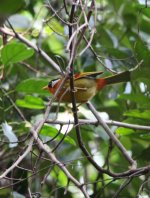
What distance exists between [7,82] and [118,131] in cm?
100

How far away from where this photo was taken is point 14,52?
6.40ft

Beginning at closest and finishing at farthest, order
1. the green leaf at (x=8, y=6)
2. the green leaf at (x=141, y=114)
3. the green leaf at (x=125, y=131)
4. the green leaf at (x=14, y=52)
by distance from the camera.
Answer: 1. the green leaf at (x=8, y=6)
2. the green leaf at (x=14, y=52)
3. the green leaf at (x=141, y=114)
4. the green leaf at (x=125, y=131)

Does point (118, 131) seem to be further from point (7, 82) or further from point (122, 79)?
point (7, 82)

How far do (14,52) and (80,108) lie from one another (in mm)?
642

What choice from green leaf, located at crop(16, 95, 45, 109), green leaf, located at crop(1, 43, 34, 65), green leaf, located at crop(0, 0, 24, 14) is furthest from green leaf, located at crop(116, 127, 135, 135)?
green leaf, located at crop(0, 0, 24, 14)

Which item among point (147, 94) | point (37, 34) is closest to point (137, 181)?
point (147, 94)

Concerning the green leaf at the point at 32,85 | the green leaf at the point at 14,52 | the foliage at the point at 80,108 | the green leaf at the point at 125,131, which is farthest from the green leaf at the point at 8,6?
the green leaf at the point at 125,131

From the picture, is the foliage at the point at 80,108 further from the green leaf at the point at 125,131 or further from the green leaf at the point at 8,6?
the green leaf at the point at 8,6

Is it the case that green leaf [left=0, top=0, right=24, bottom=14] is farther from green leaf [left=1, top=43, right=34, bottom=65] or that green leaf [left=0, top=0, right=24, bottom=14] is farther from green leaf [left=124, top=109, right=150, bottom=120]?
green leaf [left=124, top=109, right=150, bottom=120]

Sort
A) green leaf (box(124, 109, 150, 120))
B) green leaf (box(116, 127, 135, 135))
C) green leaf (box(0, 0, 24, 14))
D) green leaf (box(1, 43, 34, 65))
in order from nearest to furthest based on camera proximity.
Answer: green leaf (box(0, 0, 24, 14))
green leaf (box(1, 43, 34, 65))
green leaf (box(124, 109, 150, 120))
green leaf (box(116, 127, 135, 135))

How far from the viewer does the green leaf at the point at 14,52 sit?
192 cm

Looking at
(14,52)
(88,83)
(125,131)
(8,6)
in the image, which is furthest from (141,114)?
(8,6)

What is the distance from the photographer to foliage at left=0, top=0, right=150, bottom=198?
6.45ft

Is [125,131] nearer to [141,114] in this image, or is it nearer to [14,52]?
[141,114]
